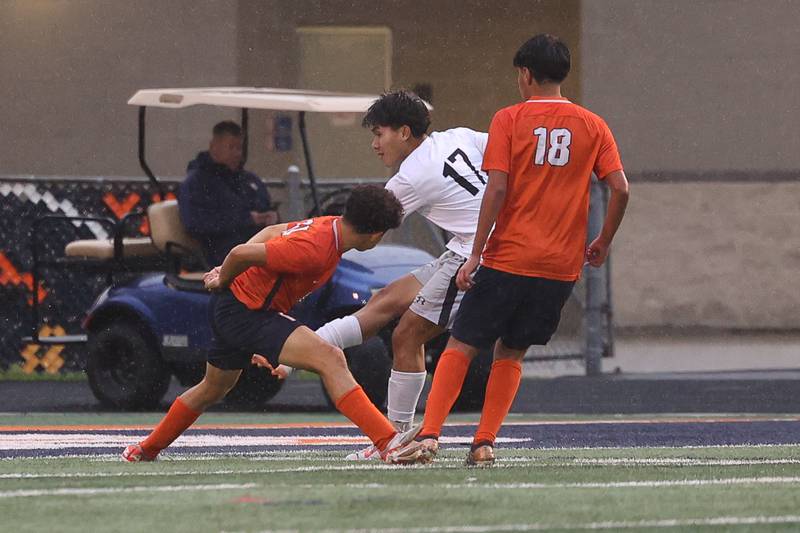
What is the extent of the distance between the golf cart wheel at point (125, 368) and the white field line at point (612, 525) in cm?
831

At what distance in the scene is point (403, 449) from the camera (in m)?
Answer: 7.74

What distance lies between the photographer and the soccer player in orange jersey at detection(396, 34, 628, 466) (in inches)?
308

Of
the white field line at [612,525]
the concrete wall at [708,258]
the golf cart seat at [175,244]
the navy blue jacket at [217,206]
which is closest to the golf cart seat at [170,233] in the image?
the golf cart seat at [175,244]

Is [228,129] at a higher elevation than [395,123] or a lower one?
lower

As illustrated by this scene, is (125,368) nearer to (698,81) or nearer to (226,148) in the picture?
(226,148)

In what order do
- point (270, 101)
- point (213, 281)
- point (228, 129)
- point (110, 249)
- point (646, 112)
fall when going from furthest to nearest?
point (646, 112), point (110, 249), point (270, 101), point (228, 129), point (213, 281)

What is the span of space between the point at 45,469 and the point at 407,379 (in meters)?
1.85

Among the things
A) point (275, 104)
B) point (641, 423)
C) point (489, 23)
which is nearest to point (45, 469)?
point (641, 423)

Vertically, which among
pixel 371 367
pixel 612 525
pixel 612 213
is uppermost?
pixel 612 213

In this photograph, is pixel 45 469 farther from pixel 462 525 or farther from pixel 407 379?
pixel 462 525

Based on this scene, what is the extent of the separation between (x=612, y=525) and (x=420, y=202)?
3441 millimetres

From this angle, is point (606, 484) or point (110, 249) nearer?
point (606, 484)

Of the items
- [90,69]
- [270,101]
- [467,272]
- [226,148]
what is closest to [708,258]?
[90,69]

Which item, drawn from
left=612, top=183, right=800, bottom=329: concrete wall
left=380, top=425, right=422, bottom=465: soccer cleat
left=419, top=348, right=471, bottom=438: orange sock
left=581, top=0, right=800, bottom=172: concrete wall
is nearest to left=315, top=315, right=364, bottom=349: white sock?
left=419, top=348, right=471, bottom=438: orange sock
